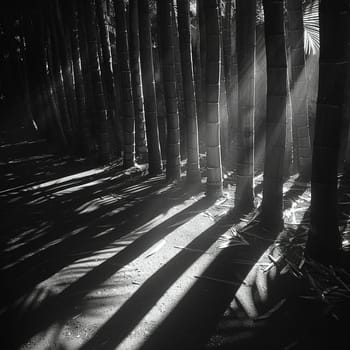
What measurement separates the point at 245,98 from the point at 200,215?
57.7 inches

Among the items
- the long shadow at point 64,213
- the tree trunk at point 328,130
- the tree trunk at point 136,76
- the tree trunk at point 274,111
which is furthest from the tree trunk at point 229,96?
the tree trunk at point 328,130

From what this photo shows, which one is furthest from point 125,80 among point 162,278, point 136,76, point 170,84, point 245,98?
point 162,278

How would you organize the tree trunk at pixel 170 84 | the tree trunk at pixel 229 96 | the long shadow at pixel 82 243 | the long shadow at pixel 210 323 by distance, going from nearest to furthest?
the long shadow at pixel 210 323 → the long shadow at pixel 82 243 → the tree trunk at pixel 170 84 → the tree trunk at pixel 229 96

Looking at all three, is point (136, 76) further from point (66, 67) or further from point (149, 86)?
point (66, 67)

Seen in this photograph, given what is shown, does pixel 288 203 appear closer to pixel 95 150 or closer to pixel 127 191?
pixel 127 191

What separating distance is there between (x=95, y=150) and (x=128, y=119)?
2075mm

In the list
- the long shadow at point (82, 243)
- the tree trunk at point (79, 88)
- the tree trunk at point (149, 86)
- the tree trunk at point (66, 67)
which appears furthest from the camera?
the tree trunk at point (66, 67)

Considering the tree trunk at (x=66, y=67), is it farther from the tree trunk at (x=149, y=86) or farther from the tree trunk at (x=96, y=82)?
the tree trunk at (x=149, y=86)

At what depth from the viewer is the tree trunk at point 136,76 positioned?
5.63 metres

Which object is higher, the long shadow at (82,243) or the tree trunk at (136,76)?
the tree trunk at (136,76)

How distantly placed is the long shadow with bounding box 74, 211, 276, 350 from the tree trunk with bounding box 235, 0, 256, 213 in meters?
1.18

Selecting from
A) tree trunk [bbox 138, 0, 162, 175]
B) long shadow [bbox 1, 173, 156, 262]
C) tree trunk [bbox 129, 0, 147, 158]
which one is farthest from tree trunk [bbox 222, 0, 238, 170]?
long shadow [bbox 1, 173, 156, 262]

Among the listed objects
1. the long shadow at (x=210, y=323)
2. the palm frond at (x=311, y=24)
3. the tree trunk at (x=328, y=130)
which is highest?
the palm frond at (x=311, y=24)

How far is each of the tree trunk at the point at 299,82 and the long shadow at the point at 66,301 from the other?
2641mm
